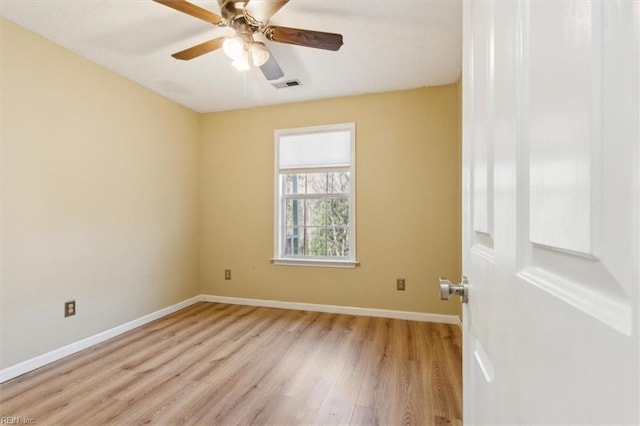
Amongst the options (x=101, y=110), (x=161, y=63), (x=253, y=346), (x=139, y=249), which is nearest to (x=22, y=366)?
(x=139, y=249)

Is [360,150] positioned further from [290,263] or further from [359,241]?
[290,263]

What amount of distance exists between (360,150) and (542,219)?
297 cm

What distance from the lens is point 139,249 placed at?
2957 mm

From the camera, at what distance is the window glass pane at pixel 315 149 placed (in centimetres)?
330

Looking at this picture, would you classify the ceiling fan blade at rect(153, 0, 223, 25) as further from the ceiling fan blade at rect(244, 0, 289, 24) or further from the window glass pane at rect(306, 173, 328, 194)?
the window glass pane at rect(306, 173, 328, 194)

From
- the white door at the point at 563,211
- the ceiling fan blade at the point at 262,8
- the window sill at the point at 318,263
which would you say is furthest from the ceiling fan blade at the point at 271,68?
the window sill at the point at 318,263

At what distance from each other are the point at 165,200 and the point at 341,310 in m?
2.39

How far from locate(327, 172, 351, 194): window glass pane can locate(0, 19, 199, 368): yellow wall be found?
1.85 m

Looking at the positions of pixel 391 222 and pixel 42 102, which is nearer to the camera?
pixel 42 102

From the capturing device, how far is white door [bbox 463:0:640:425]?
0.23 metres

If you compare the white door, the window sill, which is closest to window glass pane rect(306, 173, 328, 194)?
the window sill

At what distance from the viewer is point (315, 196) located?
11.3 ft

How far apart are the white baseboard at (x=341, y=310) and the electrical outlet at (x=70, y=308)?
4.96 feet

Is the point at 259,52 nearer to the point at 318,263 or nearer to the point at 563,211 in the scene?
the point at 563,211
